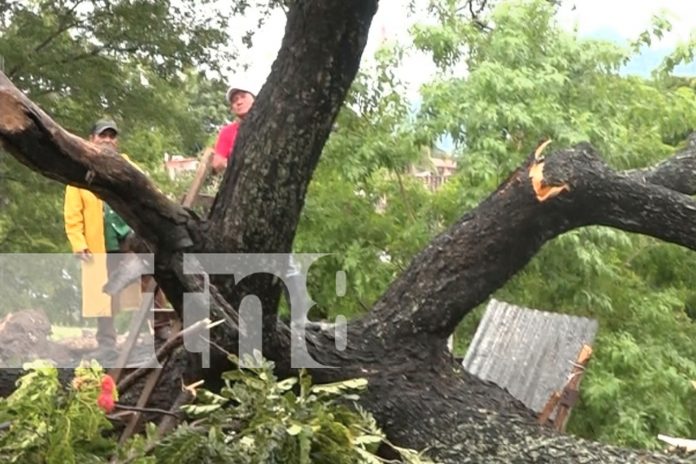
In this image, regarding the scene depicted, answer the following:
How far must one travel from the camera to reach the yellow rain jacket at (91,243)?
3.17 metres

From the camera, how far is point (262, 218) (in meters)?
2.32

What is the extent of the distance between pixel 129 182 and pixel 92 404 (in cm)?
47

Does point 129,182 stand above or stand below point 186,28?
below

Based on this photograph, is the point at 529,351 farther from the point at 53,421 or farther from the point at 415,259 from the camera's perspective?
the point at 53,421

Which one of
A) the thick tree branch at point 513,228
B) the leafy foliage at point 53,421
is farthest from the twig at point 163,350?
the thick tree branch at point 513,228

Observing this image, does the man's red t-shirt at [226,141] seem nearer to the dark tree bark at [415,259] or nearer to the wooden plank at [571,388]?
the dark tree bark at [415,259]

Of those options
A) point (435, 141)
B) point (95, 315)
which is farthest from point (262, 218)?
point (435, 141)

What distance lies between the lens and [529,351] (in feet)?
11.1

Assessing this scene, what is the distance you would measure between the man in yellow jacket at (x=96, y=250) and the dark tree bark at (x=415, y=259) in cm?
64

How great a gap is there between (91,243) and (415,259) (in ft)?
4.05

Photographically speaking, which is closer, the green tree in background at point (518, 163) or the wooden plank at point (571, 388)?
the wooden plank at point (571, 388)

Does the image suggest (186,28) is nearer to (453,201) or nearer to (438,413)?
(453,201)

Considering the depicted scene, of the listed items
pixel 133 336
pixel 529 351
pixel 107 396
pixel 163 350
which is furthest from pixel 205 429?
pixel 529 351

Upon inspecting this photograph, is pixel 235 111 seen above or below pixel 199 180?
above
